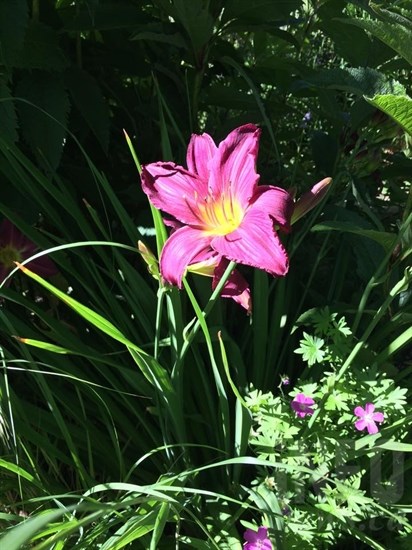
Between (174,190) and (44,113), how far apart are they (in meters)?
0.30

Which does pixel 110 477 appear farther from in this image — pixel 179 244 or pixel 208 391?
pixel 179 244

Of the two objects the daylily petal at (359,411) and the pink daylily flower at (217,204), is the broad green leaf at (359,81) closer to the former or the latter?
the pink daylily flower at (217,204)

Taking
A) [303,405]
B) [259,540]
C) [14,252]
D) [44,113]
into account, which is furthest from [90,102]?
[259,540]

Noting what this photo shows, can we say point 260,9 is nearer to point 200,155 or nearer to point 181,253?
point 200,155

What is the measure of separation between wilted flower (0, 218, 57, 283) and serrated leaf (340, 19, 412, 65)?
547 mm

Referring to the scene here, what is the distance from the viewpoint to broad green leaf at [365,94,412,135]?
2.02 ft

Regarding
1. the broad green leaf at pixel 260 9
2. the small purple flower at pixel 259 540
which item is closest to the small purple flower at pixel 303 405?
the small purple flower at pixel 259 540

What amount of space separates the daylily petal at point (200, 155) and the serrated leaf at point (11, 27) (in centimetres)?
27

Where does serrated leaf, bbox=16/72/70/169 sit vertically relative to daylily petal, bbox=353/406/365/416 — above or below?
above

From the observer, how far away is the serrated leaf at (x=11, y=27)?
2.63 ft

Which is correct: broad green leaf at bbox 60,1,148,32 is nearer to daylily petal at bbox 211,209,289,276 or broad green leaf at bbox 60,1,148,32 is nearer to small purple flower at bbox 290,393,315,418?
daylily petal at bbox 211,209,289,276

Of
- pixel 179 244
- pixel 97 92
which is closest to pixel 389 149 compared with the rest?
pixel 97 92

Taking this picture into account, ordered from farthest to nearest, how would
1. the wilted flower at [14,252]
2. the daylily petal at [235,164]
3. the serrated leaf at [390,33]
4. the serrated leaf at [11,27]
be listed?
the wilted flower at [14,252] < the serrated leaf at [11,27] < the daylily petal at [235,164] < the serrated leaf at [390,33]

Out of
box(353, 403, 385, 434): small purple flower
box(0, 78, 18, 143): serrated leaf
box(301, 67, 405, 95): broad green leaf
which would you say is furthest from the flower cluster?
box(0, 78, 18, 143): serrated leaf
